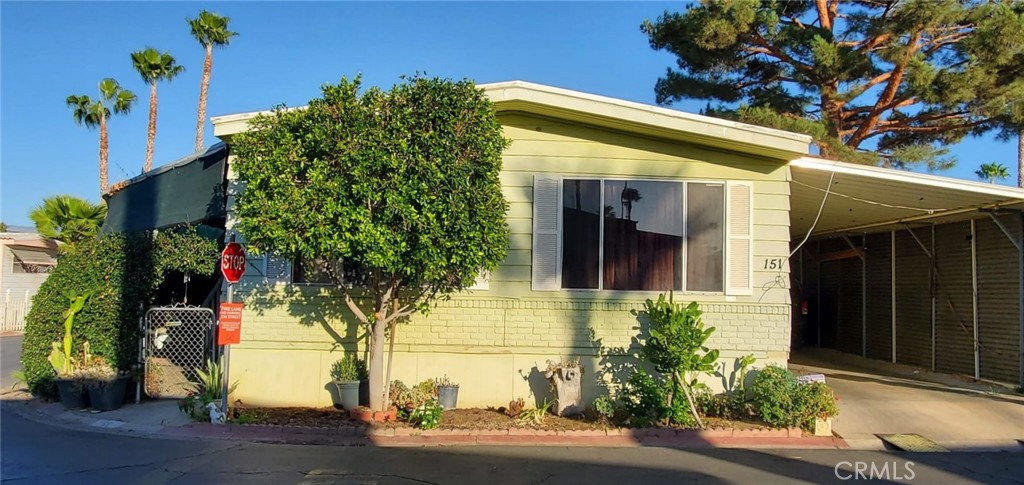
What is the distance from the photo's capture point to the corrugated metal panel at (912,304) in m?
13.6

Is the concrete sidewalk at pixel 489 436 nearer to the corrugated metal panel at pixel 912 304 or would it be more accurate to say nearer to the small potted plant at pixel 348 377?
the small potted plant at pixel 348 377

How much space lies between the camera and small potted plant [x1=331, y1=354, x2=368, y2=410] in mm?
9414

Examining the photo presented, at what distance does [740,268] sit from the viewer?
9750mm

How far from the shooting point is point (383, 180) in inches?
318

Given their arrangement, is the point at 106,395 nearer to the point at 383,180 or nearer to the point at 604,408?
the point at 383,180

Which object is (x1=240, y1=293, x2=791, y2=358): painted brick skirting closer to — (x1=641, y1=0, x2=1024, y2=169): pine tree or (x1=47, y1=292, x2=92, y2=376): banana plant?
(x1=47, y1=292, x2=92, y2=376): banana plant

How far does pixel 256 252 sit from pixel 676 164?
5.65 m

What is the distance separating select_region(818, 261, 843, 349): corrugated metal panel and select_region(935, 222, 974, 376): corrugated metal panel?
4005mm

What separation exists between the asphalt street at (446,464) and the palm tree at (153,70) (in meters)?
21.1

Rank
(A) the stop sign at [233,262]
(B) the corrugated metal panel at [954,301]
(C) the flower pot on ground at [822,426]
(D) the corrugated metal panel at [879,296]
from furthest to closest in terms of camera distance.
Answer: (D) the corrugated metal panel at [879,296] < (B) the corrugated metal panel at [954,301] < (A) the stop sign at [233,262] < (C) the flower pot on ground at [822,426]

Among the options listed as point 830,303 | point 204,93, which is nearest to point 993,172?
point 830,303

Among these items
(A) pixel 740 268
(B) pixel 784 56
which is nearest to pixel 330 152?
(A) pixel 740 268

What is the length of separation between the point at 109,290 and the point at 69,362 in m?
1.17
